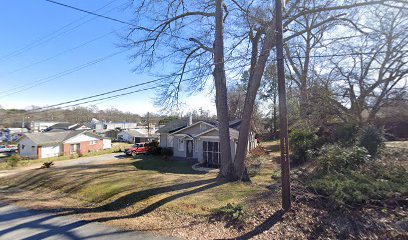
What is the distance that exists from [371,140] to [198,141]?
47.0 feet

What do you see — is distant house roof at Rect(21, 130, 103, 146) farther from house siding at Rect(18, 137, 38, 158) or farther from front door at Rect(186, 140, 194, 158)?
front door at Rect(186, 140, 194, 158)

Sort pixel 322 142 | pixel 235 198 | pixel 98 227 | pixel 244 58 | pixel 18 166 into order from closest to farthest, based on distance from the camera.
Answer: pixel 98 227 → pixel 235 198 → pixel 244 58 → pixel 322 142 → pixel 18 166

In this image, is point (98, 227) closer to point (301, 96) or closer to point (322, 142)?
point (322, 142)

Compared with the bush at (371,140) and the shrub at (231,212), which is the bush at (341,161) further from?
the shrub at (231,212)

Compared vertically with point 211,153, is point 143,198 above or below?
below

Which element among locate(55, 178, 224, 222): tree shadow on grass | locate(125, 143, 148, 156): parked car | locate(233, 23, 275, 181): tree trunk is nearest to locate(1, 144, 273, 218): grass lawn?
locate(55, 178, 224, 222): tree shadow on grass

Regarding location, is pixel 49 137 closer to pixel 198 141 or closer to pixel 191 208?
pixel 198 141

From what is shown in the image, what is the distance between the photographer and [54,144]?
3878cm

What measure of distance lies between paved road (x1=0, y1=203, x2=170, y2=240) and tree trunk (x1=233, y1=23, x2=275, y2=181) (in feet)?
20.8

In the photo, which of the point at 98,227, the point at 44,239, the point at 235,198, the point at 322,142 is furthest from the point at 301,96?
the point at 44,239

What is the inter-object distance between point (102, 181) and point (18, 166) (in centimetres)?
2159

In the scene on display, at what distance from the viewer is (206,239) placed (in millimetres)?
6680

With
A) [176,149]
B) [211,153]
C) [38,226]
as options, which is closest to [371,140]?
[211,153]

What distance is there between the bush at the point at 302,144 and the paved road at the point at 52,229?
13385 millimetres
